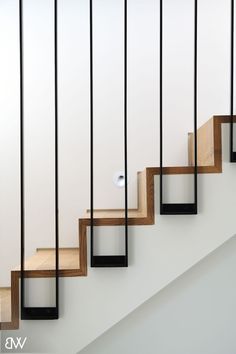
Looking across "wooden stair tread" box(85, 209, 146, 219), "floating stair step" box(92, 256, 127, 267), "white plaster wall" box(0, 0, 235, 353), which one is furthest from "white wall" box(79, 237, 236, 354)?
"white plaster wall" box(0, 0, 235, 353)

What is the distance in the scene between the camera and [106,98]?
217cm

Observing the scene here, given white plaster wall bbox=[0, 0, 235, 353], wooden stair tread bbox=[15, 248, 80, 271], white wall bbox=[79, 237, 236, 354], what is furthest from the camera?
white plaster wall bbox=[0, 0, 235, 353]

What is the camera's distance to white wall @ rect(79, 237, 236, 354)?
5.62ft

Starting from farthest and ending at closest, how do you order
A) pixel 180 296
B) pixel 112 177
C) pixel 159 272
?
pixel 112 177
pixel 180 296
pixel 159 272

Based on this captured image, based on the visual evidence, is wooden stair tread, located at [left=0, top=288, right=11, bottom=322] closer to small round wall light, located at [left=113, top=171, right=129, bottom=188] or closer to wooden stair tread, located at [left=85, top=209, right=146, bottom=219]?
wooden stair tread, located at [left=85, top=209, right=146, bottom=219]

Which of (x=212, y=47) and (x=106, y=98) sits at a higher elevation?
(x=212, y=47)

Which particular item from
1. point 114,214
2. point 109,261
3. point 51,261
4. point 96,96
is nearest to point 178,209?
point 109,261

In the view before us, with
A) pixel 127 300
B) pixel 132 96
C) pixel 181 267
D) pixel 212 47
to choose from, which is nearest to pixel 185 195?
pixel 181 267

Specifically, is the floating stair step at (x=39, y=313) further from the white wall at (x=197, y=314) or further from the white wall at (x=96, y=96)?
the white wall at (x=96, y=96)

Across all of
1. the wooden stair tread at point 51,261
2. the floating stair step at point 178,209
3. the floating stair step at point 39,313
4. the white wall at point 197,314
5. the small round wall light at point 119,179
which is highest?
the small round wall light at point 119,179

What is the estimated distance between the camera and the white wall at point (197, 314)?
5.62ft

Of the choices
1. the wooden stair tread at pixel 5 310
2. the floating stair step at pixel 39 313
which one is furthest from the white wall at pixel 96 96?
the floating stair step at pixel 39 313

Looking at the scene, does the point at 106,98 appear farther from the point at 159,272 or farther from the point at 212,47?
the point at 159,272

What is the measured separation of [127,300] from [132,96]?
131cm
